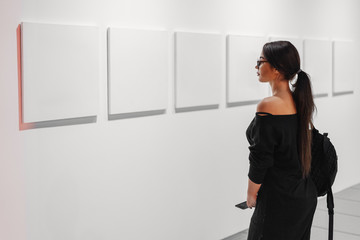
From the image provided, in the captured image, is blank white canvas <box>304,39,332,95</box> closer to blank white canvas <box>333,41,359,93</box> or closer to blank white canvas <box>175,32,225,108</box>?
blank white canvas <box>333,41,359,93</box>

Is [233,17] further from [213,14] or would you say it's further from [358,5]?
[358,5]

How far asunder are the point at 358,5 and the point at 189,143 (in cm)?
430

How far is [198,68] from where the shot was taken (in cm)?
486

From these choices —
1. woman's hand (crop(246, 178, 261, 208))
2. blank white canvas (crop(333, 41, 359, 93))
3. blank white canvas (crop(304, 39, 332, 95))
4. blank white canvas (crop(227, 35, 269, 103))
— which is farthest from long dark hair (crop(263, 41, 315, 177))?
blank white canvas (crop(333, 41, 359, 93))

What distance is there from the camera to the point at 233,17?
17.4 ft

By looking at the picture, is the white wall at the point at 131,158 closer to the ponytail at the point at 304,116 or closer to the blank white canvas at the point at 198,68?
the blank white canvas at the point at 198,68

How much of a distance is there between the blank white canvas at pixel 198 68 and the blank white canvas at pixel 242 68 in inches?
5.0

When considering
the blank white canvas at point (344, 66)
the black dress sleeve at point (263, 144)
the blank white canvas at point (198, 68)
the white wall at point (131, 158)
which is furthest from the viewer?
the blank white canvas at point (344, 66)

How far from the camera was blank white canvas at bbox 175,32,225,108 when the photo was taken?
4.64 metres

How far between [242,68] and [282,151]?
7.59ft

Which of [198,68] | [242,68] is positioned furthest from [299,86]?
[242,68]

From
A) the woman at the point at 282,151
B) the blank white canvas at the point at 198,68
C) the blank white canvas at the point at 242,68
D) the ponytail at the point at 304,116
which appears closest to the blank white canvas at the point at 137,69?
the blank white canvas at the point at 198,68

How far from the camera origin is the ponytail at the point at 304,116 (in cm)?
323

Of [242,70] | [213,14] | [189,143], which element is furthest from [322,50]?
[189,143]
